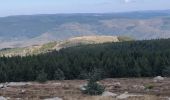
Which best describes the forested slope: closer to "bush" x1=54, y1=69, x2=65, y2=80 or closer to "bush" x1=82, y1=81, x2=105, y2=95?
"bush" x1=54, y1=69, x2=65, y2=80

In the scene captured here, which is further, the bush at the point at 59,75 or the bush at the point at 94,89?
the bush at the point at 59,75

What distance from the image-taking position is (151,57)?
14275cm

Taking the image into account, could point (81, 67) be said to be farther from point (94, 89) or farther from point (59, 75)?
point (94, 89)

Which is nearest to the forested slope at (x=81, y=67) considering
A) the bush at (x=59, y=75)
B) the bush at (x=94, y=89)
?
the bush at (x=59, y=75)

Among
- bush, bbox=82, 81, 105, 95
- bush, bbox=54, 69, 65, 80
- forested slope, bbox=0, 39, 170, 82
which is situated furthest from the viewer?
forested slope, bbox=0, 39, 170, 82

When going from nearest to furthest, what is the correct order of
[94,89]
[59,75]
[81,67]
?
[94,89]
[59,75]
[81,67]

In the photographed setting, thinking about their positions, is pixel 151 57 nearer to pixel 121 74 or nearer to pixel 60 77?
pixel 121 74

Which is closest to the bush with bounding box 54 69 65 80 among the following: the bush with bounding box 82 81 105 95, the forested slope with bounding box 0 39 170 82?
the forested slope with bounding box 0 39 170 82

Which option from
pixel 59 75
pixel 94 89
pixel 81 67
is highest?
pixel 94 89

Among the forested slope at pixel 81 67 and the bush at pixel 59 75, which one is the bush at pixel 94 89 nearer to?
the forested slope at pixel 81 67

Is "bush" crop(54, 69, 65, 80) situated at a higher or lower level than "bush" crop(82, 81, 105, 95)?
lower

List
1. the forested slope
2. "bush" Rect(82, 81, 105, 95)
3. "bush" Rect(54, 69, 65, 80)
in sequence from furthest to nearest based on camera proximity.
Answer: the forested slope
"bush" Rect(54, 69, 65, 80)
"bush" Rect(82, 81, 105, 95)

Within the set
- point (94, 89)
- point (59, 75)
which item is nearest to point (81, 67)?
point (59, 75)

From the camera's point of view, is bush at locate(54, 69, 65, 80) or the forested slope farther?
the forested slope
